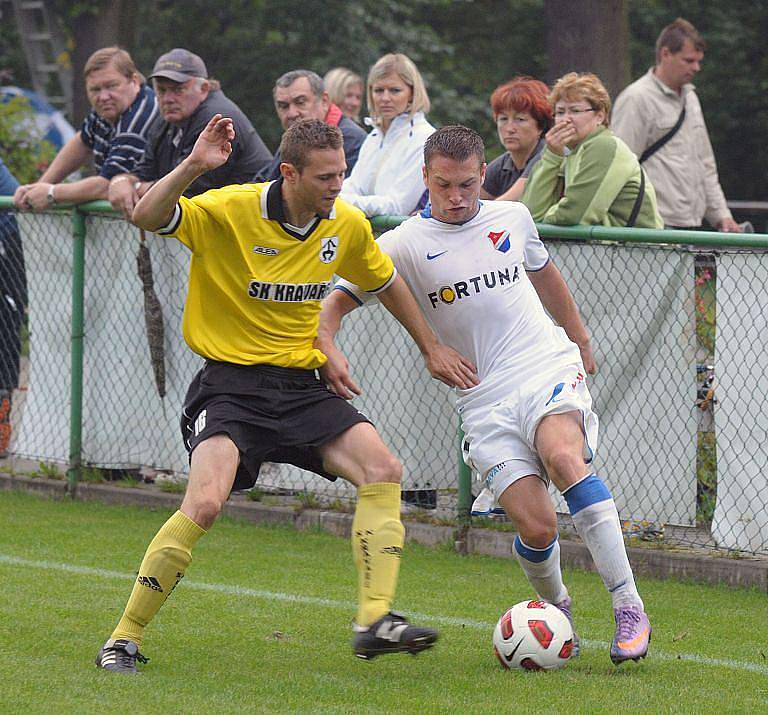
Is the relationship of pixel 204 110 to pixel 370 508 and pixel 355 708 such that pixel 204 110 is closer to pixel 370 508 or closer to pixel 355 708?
pixel 370 508

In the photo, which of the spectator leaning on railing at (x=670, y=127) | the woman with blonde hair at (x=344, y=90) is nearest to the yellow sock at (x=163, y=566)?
the spectator leaning on railing at (x=670, y=127)

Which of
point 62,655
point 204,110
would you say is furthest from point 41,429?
point 62,655

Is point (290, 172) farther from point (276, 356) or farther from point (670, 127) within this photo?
point (670, 127)

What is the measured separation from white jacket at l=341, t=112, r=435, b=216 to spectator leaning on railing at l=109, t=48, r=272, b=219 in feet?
1.85

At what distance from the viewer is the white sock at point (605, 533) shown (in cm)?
551

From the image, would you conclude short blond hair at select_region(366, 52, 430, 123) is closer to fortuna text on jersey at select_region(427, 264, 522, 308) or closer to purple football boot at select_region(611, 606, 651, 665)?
fortuna text on jersey at select_region(427, 264, 522, 308)

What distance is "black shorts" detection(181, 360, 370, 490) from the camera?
560cm

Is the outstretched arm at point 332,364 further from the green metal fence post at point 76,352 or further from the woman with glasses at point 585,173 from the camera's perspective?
the green metal fence post at point 76,352

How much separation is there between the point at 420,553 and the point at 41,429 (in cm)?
283

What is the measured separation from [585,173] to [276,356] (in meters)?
2.56

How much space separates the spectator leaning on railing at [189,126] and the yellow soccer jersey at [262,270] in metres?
2.76

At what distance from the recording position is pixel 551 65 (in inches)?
637

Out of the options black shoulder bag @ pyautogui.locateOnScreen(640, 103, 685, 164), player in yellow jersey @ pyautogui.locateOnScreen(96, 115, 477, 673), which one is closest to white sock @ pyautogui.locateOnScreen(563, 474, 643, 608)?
player in yellow jersey @ pyautogui.locateOnScreen(96, 115, 477, 673)

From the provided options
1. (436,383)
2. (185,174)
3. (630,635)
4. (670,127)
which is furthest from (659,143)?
(185,174)
